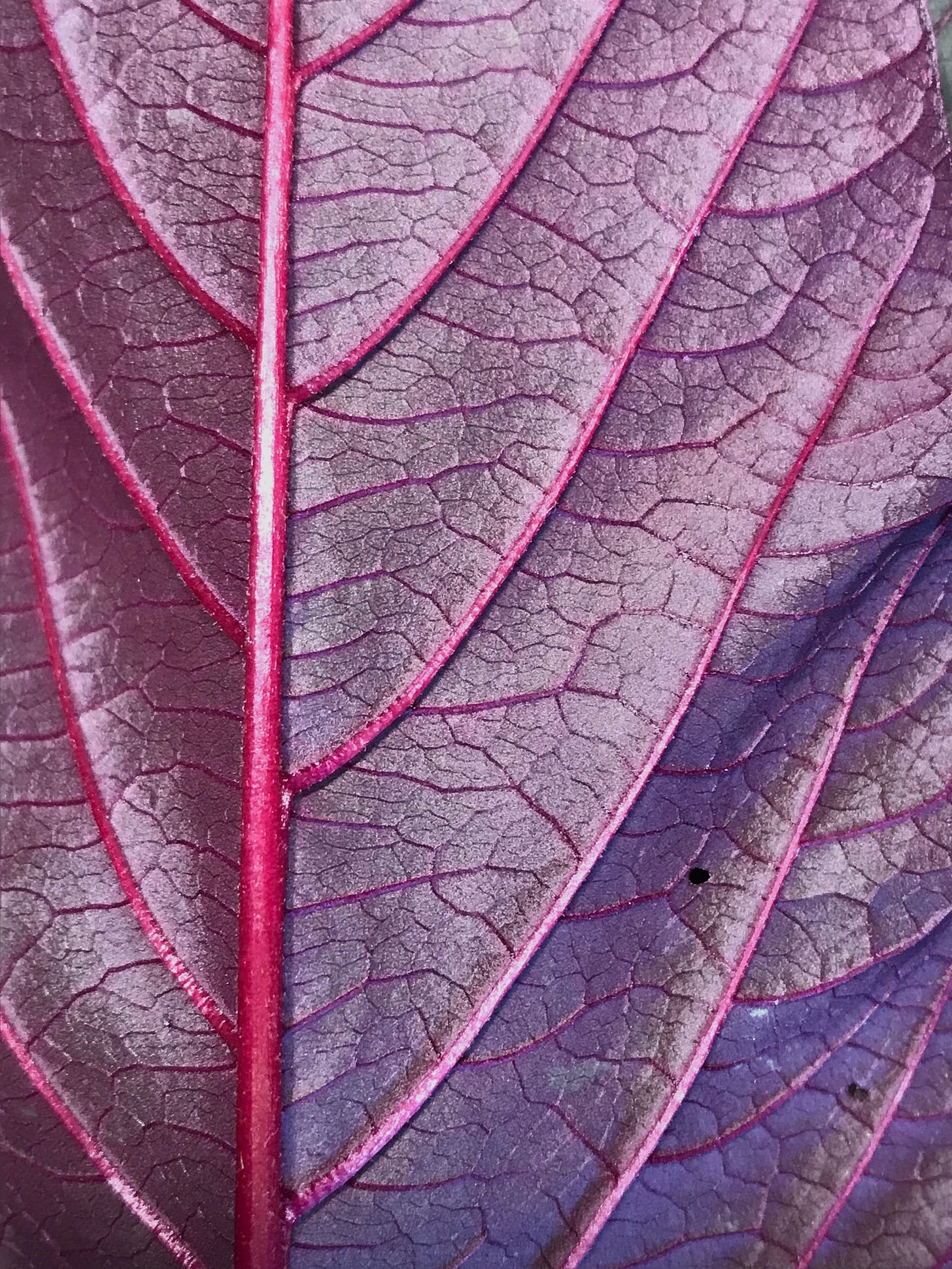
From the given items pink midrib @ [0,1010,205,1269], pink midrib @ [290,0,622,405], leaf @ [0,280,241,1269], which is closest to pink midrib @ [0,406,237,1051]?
leaf @ [0,280,241,1269]

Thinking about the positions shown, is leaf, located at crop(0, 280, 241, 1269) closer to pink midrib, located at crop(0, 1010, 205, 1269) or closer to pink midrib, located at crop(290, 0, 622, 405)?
pink midrib, located at crop(0, 1010, 205, 1269)

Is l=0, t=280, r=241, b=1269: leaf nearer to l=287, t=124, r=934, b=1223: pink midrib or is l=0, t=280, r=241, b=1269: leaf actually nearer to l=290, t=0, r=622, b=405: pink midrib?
l=287, t=124, r=934, b=1223: pink midrib

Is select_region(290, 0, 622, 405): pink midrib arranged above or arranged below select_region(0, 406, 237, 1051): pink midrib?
above

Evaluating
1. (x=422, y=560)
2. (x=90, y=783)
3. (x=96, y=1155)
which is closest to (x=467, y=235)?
(x=422, y=560)

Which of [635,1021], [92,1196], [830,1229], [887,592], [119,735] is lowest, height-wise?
[92,1196]

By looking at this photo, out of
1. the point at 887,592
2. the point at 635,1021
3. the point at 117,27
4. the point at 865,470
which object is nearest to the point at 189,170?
the point at 117,27

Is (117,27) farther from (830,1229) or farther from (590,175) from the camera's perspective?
(830,1229)

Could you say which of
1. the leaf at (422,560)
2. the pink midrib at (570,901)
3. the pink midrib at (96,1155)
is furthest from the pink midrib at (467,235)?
the pink midrib at (96,1155)

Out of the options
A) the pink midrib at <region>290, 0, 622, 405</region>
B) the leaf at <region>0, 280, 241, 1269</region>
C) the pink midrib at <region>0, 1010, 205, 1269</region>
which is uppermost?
the pink midrib at <region>290, 0, 622, 405</region>
